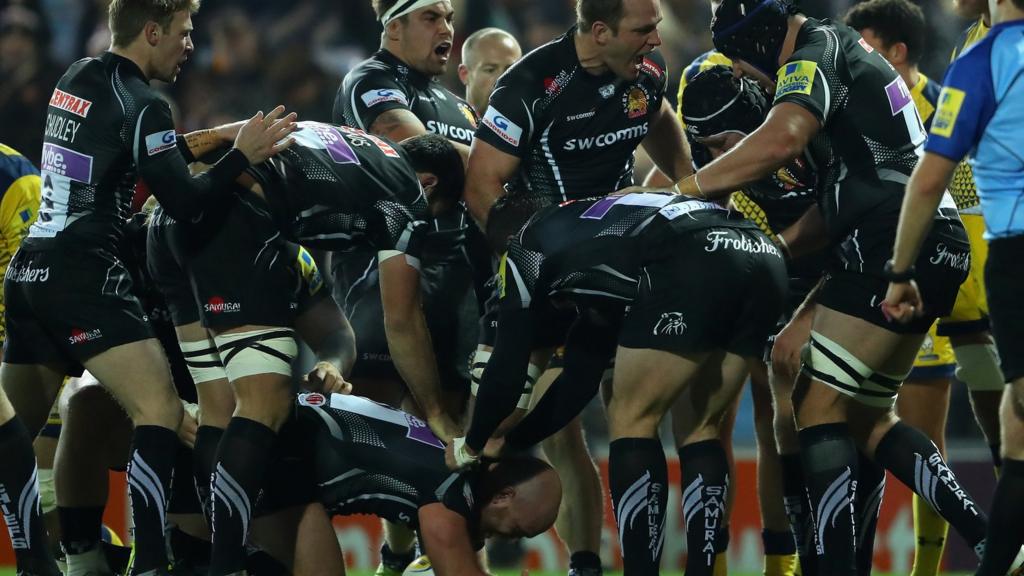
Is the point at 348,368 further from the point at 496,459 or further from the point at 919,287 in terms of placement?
the point at 919,287

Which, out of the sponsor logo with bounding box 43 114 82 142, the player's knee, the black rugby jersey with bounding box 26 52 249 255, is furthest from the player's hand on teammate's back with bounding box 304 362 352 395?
the player's knee

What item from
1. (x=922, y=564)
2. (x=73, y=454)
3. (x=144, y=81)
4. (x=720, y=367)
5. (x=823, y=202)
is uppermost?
(x=144, y=81)

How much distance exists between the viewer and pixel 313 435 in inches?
206

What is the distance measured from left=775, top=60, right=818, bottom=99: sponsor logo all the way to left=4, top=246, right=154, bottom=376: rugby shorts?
2.55 meters

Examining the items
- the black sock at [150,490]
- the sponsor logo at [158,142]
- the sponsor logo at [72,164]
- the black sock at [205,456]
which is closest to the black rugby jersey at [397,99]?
the sponsor logo at [158,142]

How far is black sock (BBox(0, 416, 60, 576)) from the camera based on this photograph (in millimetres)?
5359

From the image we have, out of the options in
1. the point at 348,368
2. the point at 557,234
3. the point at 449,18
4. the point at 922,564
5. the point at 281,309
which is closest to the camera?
the point at 557,234

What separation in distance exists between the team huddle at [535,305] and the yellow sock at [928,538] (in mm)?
22

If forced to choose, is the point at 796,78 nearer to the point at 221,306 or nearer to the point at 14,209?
the point at 221,306

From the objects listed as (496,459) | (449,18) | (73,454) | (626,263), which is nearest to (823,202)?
(626,263)

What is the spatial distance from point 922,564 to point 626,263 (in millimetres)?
2408

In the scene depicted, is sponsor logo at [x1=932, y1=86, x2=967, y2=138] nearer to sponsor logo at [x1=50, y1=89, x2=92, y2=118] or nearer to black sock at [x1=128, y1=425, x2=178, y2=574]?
black sock at [x1=128, y1=425, x2=178, y2=574]

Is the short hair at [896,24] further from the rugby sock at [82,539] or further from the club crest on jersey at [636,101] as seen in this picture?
the rugby sock at [82,539]

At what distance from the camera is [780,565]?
6227mm
